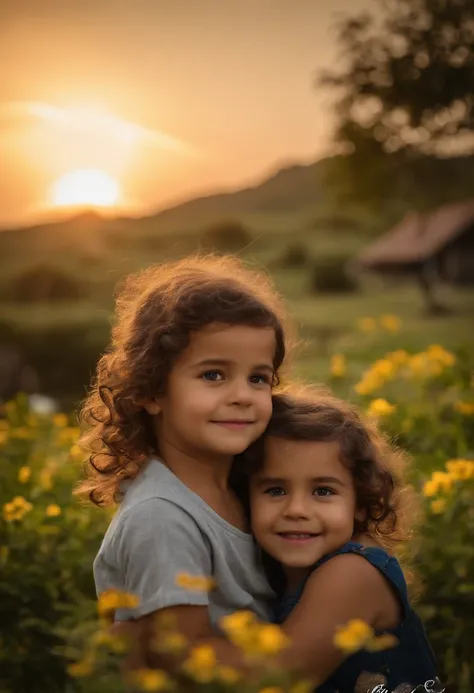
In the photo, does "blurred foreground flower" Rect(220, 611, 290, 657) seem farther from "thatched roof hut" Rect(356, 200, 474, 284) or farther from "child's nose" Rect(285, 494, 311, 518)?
"thatched roof hut" Rect(356, 200, 474, 284)

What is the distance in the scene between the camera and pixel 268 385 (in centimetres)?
182

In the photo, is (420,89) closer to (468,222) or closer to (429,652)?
(468,222)

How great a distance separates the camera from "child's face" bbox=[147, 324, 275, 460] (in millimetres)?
1710

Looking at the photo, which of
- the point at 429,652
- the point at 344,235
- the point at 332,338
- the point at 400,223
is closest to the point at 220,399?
the point at 429,652

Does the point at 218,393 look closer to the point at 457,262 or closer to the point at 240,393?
the point at 240,393

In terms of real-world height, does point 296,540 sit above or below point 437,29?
below

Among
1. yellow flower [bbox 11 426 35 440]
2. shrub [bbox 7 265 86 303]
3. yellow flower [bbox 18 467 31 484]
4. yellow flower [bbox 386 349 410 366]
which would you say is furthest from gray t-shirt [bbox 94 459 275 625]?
shrub [bbox 7 265 86 303]

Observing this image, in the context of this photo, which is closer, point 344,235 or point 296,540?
point 296,540

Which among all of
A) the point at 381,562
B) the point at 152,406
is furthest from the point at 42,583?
the point at 381,562

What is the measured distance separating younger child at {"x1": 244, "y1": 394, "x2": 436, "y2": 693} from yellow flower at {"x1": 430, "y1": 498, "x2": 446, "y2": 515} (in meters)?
0.63

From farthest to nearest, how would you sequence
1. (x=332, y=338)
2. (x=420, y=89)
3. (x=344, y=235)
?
(x=420, y=89) < (x=344, y=235) < (x=332, y=338)

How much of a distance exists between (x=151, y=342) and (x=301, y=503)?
0.44 metres

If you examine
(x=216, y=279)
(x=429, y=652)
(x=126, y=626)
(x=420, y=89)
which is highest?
(x=420, y=89)

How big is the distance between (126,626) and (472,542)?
1208mm
